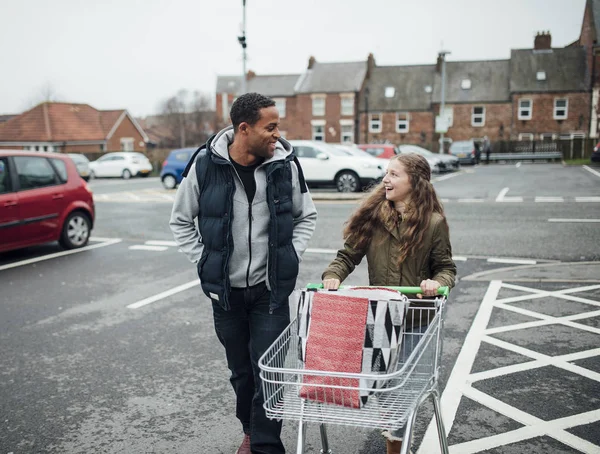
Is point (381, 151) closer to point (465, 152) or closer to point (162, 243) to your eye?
point (162, 243)

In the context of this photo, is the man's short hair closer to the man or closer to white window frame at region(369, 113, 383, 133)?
the man

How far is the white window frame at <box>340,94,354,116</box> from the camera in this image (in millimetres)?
55906

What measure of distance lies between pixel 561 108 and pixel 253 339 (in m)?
54.4

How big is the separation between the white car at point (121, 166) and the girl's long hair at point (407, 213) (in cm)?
3548

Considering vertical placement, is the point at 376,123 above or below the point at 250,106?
above

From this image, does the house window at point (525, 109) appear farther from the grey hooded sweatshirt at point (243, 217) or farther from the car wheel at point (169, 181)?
the grey hooded sweatshirt at point (243, 217)

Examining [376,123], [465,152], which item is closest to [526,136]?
[376,123]

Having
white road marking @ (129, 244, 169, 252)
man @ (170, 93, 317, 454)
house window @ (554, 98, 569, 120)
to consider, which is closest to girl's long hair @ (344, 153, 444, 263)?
man @ (170, 93, 317, 454)

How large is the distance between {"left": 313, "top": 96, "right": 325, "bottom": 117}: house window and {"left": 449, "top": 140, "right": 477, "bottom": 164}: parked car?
66.2ft

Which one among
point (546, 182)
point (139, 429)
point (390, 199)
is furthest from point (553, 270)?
point (546, 182)

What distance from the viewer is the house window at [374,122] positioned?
55.8 meters

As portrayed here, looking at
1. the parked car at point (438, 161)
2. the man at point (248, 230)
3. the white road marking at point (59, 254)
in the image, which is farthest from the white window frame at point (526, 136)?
the man at point (248, 230)

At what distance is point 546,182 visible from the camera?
71.3 feet

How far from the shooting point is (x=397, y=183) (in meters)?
3.20
